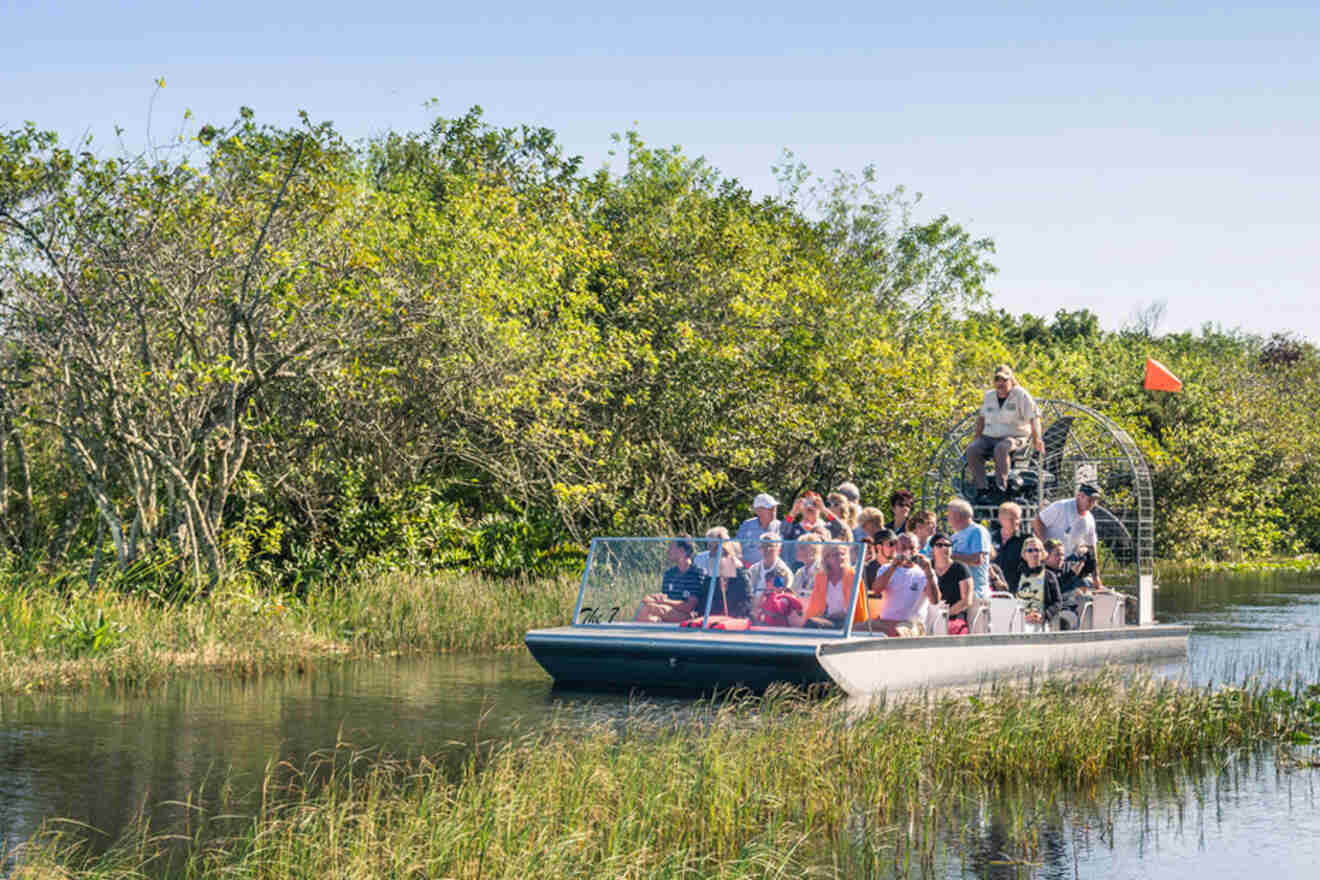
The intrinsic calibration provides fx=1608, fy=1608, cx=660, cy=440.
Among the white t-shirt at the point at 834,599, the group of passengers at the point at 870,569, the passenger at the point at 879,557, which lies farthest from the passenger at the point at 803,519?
the white t-shirt at the point at 834,599

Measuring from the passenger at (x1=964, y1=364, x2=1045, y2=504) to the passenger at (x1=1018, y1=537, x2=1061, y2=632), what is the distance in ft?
3.97

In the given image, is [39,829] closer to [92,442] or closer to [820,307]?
[92,442]

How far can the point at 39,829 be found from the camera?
32.1ft

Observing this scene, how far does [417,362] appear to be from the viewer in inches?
912

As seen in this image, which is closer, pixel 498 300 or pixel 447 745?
pixel 447 745

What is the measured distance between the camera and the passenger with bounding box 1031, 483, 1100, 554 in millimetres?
18859

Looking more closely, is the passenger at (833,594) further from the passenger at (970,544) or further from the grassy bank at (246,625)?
the grassy bank at (246,625)

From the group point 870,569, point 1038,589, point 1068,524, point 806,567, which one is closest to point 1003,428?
point 1068,524

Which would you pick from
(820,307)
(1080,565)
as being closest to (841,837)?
(1080,565)

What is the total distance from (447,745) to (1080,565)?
30.0 ft

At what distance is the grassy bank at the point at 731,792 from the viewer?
818 cm

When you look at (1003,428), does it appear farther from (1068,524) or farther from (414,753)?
(414,753)

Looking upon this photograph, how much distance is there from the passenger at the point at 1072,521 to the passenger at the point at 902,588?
11.9 feet

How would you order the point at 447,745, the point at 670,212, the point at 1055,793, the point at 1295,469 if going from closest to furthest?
the point at 1055,793, the point at 447,745, the point at 670,212, the point at 1295,469
